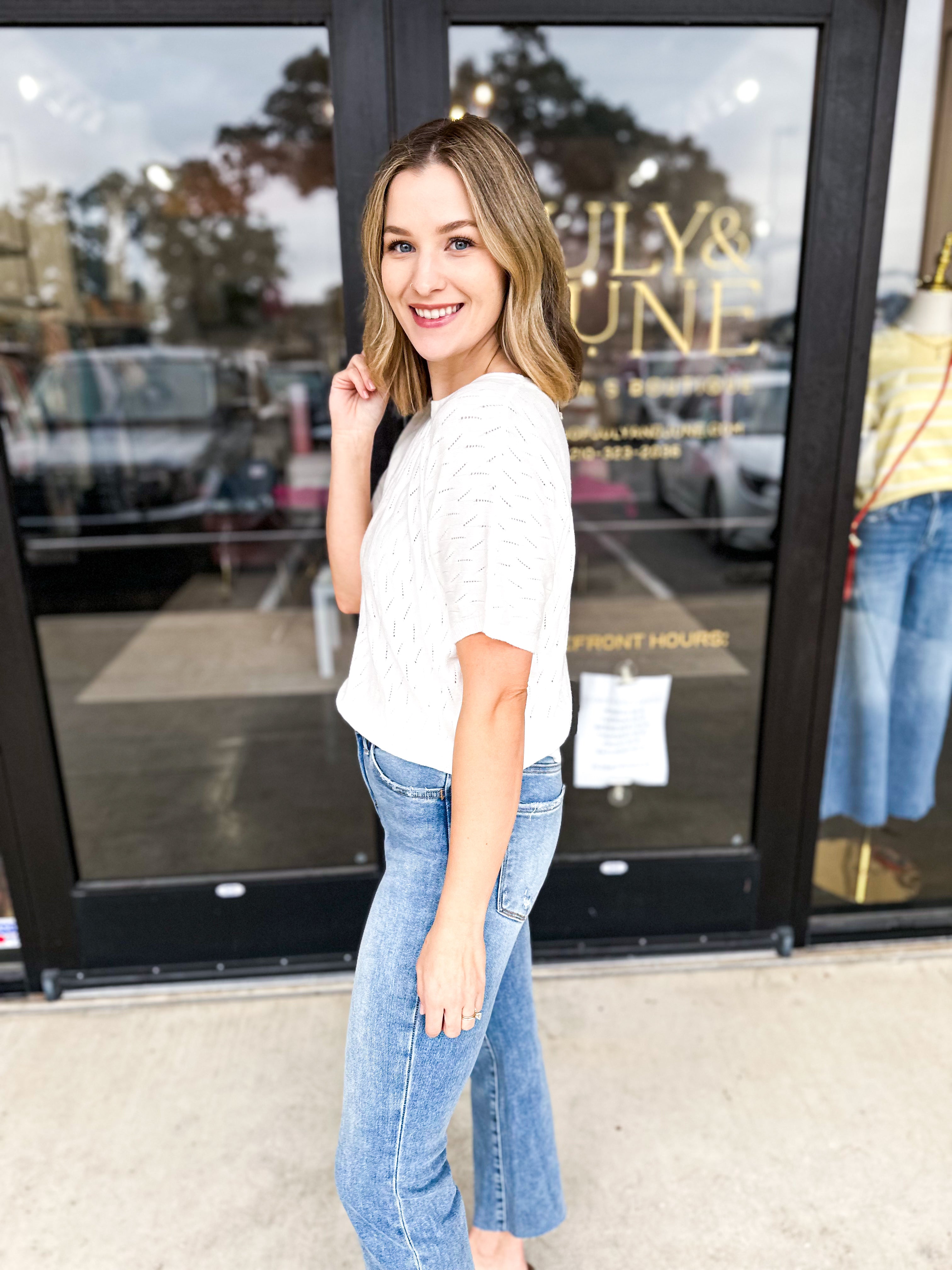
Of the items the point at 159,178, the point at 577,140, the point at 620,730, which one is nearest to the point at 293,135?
the point at 159,178

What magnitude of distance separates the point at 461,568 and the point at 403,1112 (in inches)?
26.6

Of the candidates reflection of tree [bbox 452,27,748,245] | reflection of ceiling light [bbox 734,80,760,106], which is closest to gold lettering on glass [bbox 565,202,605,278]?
reflection of tree [bbox 452,27,748,245]

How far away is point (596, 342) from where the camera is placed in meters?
2.25

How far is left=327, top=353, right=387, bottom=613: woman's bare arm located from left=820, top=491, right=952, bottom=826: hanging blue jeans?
1.36 metres

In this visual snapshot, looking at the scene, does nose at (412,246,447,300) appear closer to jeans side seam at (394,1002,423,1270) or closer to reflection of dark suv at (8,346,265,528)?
jeans side seam at (394,1002,423,1270)

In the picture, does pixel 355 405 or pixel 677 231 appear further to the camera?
pixel 677 231

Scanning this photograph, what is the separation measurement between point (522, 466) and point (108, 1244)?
1.51 meters

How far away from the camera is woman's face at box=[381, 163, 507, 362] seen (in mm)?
1050

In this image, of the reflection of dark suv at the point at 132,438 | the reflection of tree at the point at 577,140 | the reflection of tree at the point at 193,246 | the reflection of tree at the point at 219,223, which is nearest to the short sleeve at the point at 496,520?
the reflection of tree at the point at 577,140

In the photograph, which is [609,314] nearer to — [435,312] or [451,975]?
[435,312]

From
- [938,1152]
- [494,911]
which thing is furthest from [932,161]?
[938,1152]

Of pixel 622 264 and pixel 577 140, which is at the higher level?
pixel 577 140

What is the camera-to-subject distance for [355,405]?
1.38 metres

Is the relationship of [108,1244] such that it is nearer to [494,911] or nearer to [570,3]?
[494,911]
